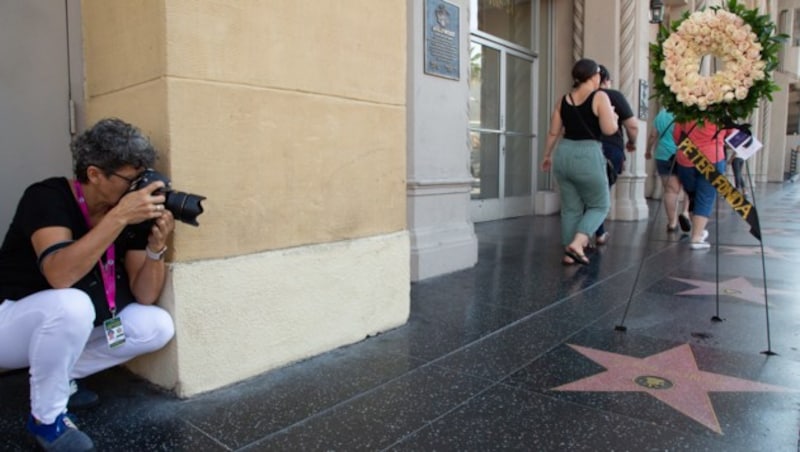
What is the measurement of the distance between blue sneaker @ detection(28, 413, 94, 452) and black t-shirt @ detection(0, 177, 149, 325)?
0.43 meters

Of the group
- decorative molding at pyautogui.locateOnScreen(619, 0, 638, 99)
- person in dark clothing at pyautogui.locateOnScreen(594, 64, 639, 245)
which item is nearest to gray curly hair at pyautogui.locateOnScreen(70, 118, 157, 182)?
person in dark clothing at pyautogui.locateOnScreen(594, 64, 639, 245)

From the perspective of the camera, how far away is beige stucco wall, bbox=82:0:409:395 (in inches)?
97.6

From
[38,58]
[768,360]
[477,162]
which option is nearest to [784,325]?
[768,360]

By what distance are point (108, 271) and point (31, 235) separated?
33cm

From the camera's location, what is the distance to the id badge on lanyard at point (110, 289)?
2.27 m

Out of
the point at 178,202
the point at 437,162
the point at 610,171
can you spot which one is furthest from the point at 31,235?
the point at 610,171

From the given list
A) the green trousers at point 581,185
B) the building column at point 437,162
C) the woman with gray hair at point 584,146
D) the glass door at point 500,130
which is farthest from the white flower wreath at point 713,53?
the glass door at point 500,130

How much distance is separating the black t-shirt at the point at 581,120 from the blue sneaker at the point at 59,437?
4666mm

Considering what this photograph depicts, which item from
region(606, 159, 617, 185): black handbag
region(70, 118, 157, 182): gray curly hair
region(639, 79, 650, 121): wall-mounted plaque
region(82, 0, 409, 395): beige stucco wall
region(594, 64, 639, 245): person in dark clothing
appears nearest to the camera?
region(70, 118, 157, 182): gray curly hair

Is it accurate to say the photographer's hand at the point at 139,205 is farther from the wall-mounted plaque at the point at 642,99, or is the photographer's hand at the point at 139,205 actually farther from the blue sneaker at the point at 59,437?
the wall-mounted plaque at the point at 642,99

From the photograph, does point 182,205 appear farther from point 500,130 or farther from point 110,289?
point 500,130

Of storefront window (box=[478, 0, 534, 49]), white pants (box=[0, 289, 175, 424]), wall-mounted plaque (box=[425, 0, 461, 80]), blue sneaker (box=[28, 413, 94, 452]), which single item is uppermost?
storefront window (box=[478, 0, 534, 49])

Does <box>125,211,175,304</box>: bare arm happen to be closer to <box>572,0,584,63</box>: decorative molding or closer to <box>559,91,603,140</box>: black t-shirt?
<box>559,91,603,140</box>: black t-shirt

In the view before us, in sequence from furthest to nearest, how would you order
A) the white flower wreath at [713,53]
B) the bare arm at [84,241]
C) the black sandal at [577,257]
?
the black sandal at [577,257] < the white flower wreath at [713,53] < the bare arm at [84,241]
